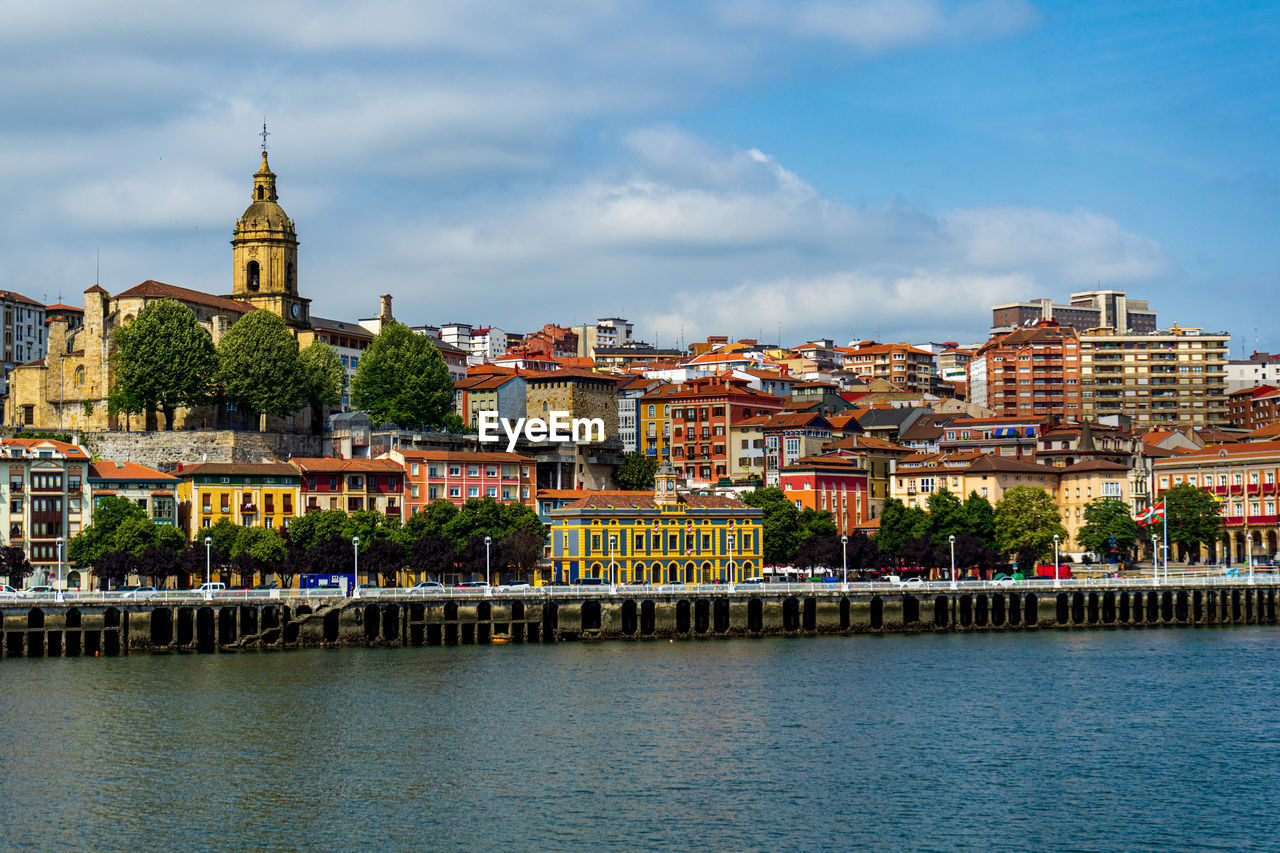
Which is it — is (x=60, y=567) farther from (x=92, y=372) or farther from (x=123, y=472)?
(x=92, y=372)

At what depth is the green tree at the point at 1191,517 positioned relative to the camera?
5133 inches

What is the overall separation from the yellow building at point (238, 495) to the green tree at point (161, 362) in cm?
807

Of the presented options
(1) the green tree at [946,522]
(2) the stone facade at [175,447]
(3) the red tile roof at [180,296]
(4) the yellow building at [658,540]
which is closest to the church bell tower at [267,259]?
(3) the red tile roof at [180,296]

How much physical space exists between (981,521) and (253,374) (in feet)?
177

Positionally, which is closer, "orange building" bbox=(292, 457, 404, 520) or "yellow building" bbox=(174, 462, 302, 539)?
"yellow building" bbox=(174, 462, 302, 539)

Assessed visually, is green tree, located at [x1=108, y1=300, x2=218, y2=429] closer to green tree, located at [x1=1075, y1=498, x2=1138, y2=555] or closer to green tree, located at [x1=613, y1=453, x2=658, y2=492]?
green tree, located at [x1=613, y1=453, x2=658, y2=492]

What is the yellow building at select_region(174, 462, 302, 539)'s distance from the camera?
11806cm

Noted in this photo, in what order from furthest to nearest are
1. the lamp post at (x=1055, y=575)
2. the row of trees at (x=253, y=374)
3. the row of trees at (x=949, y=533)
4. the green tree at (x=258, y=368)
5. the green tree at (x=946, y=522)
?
the green tree at (x=258, y=368), the row of trees at (x=253, y=374), the green tree at (x=946, y=522), the row of trees at (x=949, y=533), the lamp post at (x=1055, y=575)

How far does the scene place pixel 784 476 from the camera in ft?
461

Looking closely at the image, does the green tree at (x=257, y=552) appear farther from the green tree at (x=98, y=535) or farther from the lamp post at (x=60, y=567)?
the lamp post at (x=60, y=567)

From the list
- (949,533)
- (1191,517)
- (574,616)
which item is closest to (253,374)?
(574,616)

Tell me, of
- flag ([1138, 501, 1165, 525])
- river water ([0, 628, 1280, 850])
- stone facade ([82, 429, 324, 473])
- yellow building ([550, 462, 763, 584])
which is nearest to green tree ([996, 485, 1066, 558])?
flag ([1138, 501, 1165, 525])

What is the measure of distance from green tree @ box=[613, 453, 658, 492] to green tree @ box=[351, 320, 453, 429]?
15419mm

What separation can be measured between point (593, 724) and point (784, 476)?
78.7m
